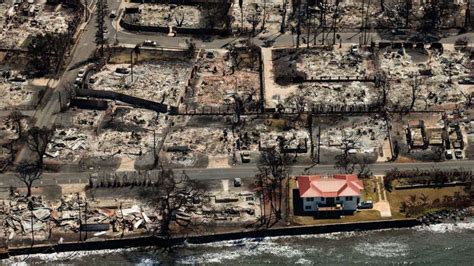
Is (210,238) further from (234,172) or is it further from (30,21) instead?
(30,21)

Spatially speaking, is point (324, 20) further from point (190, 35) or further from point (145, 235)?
point (145, 235)

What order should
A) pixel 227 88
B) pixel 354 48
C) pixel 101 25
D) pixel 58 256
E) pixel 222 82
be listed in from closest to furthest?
pixel 58 256
pixel 227 88
pixel 222 82
pixel 354 48
pixel 101 25

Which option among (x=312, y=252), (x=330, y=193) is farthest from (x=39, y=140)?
(x=312, y=252)

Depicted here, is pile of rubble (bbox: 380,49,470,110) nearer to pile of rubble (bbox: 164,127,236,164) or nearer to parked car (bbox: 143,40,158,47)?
pile of rubble (bbox: 164,127,236,164)

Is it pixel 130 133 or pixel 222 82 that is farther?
pixel 222 82

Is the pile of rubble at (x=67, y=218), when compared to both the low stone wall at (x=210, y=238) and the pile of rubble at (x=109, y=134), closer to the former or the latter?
the low stone wall at (x=210, y=238)

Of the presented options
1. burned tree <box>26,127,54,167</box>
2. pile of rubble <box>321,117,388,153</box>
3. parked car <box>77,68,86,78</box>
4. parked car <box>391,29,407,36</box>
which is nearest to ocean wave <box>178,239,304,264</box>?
pile of rubble <box>321,117,388,153</box>

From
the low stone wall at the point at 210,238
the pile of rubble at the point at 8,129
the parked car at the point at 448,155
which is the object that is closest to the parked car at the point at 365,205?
Answer: the low stone wall at the point at 210,238

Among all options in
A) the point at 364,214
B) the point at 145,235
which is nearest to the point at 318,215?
the point at 364,214
